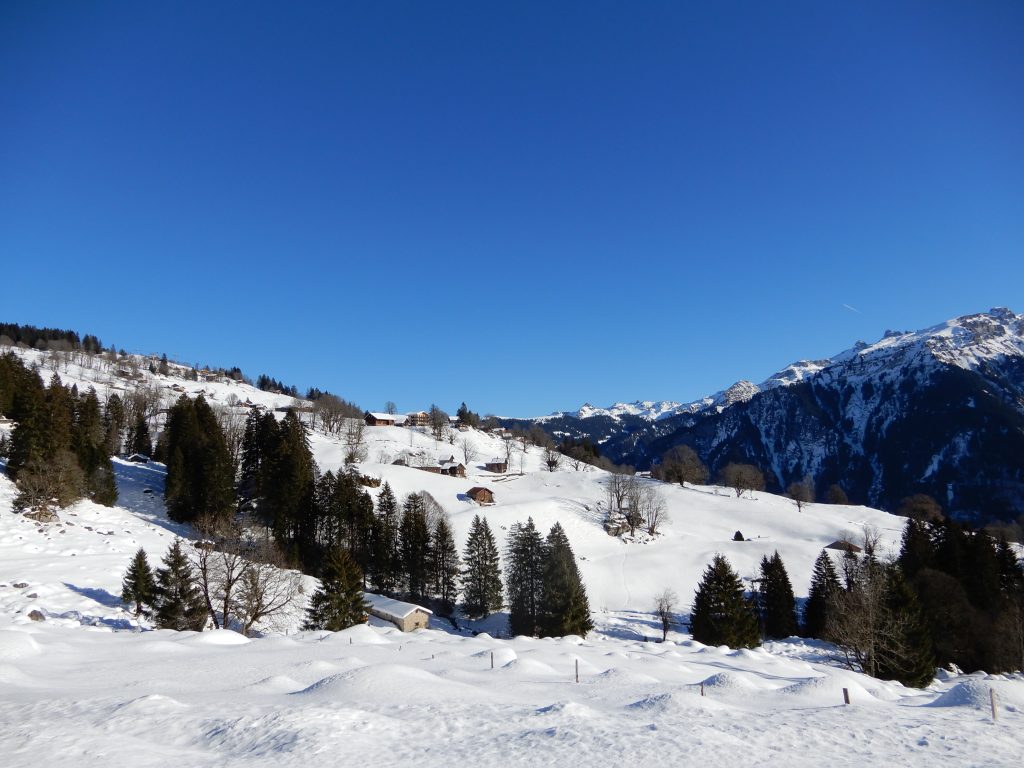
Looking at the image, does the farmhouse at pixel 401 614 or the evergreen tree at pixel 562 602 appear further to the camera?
the evergreen tree at pixel 562 602

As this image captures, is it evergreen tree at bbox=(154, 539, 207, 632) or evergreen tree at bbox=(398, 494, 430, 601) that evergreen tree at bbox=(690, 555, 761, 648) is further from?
evergreen tree at bbox=(154, 539, 207, 632)

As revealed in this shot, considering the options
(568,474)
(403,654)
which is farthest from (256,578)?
(568,474)

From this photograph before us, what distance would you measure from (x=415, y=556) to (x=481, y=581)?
25.5ft

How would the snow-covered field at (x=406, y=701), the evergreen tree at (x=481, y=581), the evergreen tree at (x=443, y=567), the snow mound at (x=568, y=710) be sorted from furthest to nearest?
the evergreen tree at (x=443, y=567) < the evergreen tree at (x=481, y=581) < the snow mound at (x=568, y=710) < the snow-covered field at (x=406, y=701)

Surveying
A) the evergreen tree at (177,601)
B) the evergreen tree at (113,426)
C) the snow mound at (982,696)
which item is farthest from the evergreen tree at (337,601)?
the evergreen tree at (113,426)

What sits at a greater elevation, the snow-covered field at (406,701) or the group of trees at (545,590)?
the snow-covered field at (406,701)

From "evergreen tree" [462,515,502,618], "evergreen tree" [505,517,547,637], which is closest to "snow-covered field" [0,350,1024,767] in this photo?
"evergreen tree" [505,517,547,637]

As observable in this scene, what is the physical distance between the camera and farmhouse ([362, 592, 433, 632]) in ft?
139

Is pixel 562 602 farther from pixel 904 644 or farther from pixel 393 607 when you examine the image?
pixel 904 644

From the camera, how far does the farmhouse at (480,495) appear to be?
296 feet

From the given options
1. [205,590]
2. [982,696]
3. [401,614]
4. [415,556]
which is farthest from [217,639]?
[415,556]

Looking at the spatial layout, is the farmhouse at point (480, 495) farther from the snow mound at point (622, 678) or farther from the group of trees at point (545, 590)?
the snow mound at point (622, 678)

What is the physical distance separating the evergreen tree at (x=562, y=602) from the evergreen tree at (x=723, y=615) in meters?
9.54

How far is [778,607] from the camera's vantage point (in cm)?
5347
